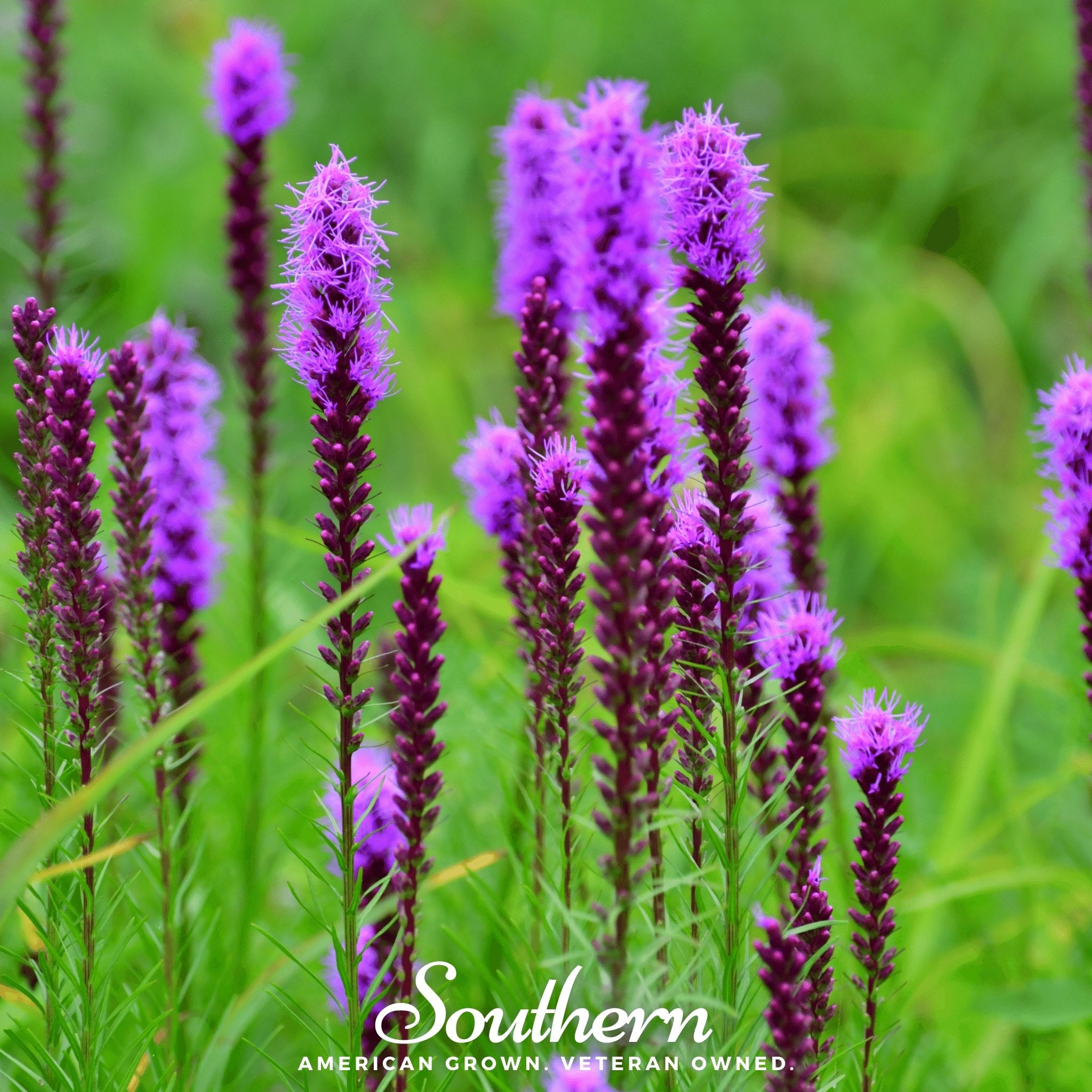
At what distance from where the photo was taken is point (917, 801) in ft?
11.3

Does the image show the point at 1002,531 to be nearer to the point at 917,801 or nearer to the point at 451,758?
the point at 917,801

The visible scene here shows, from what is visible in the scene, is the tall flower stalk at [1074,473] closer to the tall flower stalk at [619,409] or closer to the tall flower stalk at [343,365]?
the tall flower stalk at [619,409]

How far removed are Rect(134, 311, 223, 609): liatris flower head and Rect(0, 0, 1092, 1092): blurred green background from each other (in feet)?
1.50

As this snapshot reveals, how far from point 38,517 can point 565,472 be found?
715 millimetres

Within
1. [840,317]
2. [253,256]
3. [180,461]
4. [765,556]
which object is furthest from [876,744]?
[840,317]

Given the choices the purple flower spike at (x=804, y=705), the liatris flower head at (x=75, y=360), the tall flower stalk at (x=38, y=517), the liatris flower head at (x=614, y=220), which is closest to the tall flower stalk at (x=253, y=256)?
the tall flower stalk at (x=38, y=517)

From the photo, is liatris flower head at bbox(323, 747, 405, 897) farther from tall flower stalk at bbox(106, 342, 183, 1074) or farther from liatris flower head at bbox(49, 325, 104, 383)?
liatris flower head at bbox(49, 325, 104, 383)

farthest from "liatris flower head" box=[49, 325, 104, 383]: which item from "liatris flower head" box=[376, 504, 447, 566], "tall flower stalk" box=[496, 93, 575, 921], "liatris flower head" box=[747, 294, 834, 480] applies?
"liatris flower head" box=[747, 294, 834, 480]

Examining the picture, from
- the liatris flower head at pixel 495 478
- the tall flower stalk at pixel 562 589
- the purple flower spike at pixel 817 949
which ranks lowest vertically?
the purple flower spike at pixel 817 949

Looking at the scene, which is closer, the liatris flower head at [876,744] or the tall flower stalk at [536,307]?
the liatris flower head at [876,744]

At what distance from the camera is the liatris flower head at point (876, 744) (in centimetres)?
156

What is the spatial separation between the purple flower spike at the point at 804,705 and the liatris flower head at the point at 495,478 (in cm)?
58

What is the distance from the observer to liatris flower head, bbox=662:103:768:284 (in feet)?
4.85

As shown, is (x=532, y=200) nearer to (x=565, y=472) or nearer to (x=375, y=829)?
(x=565, y=472)
